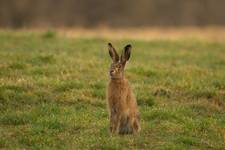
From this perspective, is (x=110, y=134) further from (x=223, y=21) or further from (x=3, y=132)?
(x=223, y=21)

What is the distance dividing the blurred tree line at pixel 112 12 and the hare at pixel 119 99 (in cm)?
2274

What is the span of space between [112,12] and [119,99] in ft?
93.4

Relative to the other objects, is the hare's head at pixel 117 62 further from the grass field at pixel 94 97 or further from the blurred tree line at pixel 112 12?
the blurred tree line at pixel 112 12

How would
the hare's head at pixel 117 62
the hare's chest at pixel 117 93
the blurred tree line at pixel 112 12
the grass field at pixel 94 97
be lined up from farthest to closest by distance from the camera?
the blurred tree line at pixel 112 12 < the grass field at pixel 94 97 < the hare's chest at pixel 117 93 < the hare's head at pixel 117 62

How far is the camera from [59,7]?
38.2 metres

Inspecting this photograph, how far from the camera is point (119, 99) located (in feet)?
37.2

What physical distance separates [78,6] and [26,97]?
83.5 ft

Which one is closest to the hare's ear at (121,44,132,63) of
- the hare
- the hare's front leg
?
the hare

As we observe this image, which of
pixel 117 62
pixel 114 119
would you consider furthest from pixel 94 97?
pixel 117 62

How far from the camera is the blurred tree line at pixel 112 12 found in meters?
35.3

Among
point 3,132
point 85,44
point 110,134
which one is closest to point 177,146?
point 110,134

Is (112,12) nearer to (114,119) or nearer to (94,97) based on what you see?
(94,97)

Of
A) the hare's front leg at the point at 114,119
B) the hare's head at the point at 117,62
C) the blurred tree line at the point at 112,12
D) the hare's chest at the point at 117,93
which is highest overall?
the blurred tree line at the point at 112,12

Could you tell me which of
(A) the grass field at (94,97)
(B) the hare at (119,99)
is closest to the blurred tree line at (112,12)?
(A) the grass field at (94,97)
